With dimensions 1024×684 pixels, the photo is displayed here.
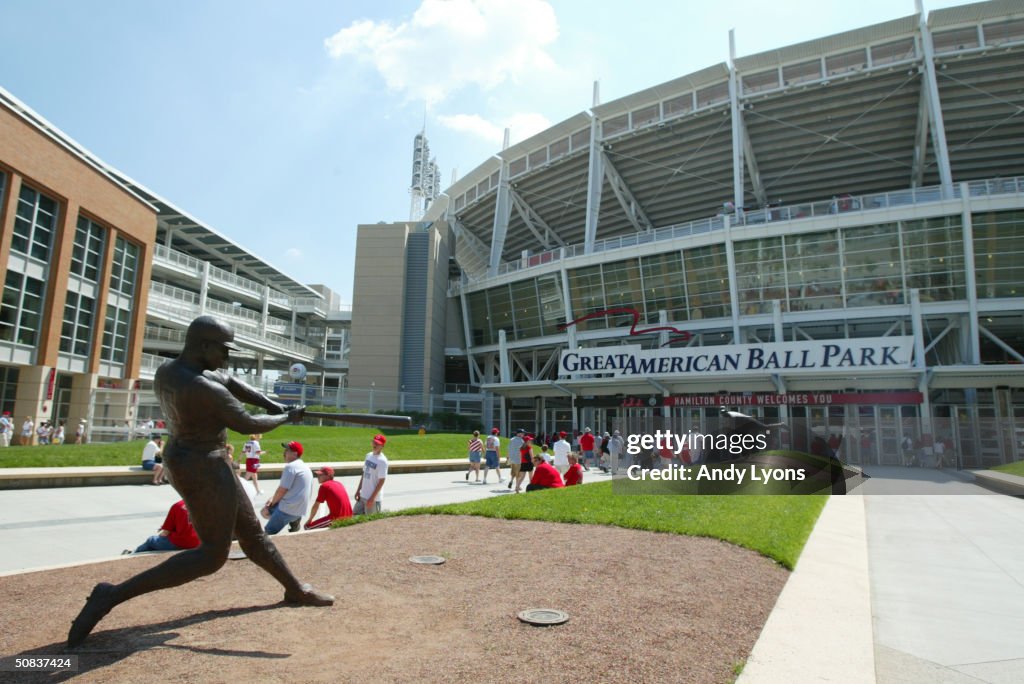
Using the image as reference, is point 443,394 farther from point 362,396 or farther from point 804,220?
point 804,220

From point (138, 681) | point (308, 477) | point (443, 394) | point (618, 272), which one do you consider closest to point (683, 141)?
point (618, 272)

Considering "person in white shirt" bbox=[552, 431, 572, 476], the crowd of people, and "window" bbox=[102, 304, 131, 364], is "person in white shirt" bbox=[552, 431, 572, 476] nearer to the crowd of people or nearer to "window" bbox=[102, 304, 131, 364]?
the crowd of people

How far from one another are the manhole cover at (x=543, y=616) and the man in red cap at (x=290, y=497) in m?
4.64

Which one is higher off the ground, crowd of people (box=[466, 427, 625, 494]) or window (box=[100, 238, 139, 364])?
window (box=[100, 238, 139, 364])

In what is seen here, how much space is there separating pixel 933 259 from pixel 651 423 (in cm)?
1656

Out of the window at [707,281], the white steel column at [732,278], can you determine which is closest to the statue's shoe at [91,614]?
the white steel column at [732,278]

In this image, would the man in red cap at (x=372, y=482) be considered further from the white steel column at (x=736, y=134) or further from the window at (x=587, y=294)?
the window at (x=587, y=294)

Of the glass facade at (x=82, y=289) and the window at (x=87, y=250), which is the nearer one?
the glass facade at (x=82, y=289)

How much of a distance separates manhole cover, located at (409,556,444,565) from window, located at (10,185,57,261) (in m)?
26.0

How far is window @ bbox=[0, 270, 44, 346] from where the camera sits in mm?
23250

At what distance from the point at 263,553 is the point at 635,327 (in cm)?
3495

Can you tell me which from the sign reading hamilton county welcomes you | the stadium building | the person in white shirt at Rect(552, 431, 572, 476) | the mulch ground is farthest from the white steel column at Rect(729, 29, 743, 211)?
the mulch ground

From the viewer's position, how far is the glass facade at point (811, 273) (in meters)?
29.1

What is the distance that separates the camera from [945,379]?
28.5 m
